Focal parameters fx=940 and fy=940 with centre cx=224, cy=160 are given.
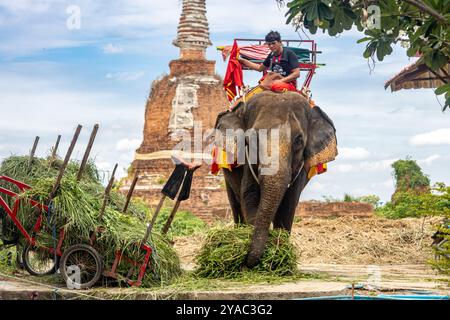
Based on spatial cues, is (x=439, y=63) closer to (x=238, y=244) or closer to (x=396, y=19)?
(x=396, y=19)

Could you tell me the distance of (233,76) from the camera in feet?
37.6

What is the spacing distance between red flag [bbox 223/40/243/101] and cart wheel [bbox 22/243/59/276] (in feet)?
10.3

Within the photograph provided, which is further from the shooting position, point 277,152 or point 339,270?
point 339,270

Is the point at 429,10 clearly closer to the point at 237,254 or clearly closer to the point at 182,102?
the point at 237,254

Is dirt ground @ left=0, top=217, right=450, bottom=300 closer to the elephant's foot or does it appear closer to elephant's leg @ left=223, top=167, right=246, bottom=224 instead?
the elephant's foot

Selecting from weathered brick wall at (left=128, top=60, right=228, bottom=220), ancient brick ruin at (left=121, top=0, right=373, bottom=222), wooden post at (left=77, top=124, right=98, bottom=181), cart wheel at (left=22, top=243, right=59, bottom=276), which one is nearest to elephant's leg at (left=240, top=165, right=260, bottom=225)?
wooden post at (left=77, top=124, right=98, bottom=181)

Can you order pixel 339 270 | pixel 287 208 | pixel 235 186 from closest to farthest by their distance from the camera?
pixel 287 208 → pixel 235 186 → pixel 339 270

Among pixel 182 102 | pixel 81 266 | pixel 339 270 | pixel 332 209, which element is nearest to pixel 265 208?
pixel 81 266

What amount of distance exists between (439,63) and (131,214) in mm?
3697

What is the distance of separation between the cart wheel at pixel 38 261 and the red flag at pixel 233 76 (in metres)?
3.14

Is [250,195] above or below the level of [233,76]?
below

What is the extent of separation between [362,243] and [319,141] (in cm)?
520

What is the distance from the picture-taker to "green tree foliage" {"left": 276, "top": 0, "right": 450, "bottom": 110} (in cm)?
725

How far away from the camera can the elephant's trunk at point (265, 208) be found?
9.22 m
